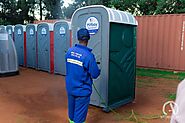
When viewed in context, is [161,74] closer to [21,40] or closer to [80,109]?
[80,109]

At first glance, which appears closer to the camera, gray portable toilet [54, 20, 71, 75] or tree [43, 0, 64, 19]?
gray portable toilet [54, 20, 71, 75]

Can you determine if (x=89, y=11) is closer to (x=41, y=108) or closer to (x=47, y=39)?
(x=41, y=108)

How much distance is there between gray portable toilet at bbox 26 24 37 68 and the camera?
9844mm

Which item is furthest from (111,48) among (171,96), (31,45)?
(31,45)

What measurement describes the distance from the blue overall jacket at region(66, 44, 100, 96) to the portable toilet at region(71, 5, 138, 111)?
1.27 m

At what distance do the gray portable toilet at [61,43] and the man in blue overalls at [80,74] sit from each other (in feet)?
16.7

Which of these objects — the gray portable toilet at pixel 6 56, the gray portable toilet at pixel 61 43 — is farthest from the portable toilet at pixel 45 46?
the gray portable toilet at pixel 6 56

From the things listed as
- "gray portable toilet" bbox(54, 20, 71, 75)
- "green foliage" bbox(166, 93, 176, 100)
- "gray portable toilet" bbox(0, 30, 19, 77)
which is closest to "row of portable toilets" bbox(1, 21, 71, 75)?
"gray portable toilet" bbox(54, 20, 71, 75)

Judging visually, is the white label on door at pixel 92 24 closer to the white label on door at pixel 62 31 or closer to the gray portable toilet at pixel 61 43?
the gray portable toilet at pixel 61 43

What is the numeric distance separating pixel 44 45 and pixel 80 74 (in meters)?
6.43

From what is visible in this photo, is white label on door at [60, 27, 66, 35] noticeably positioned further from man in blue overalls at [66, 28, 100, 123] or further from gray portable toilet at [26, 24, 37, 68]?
man in blue overalls at [66, 28, 100, 123]

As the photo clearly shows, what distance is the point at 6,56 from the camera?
27.1 feet

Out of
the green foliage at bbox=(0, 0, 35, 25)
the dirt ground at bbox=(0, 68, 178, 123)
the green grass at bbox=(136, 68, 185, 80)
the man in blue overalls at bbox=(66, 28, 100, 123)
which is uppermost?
the green foliage at bbox=(0, 0, 35, 25)

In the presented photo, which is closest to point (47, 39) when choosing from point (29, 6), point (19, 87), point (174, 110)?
point (19, 87)
